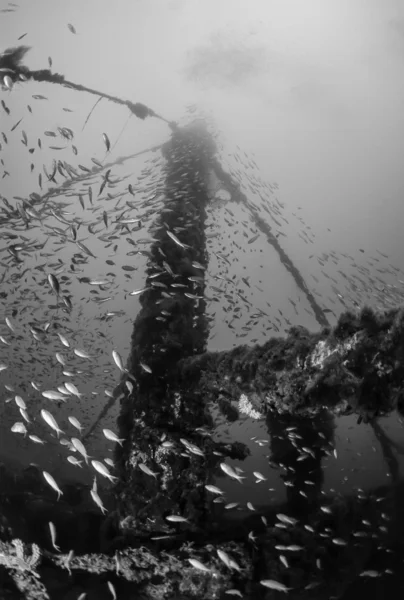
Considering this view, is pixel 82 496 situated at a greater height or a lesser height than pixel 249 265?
lesser

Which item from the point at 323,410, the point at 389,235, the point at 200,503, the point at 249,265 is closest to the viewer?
the point at 323,410

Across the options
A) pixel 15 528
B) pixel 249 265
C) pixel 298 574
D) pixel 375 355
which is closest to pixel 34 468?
pixel 15 528

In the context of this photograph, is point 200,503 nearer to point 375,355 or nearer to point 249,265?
point 375,355

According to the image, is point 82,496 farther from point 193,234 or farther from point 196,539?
point 193,234

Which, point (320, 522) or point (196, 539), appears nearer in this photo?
point (196, 539)

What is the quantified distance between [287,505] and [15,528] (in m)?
6.18

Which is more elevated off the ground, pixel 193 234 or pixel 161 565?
pixel 193 234

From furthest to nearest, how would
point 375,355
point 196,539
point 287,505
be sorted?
point 287,505 → point 196,539 → point 375,355

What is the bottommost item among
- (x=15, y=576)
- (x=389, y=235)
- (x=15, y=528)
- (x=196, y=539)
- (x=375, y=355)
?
(x=15, y=576)

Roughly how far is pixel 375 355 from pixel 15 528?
799 cm

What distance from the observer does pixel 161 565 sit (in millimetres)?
5969

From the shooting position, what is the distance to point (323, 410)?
4.62 metres

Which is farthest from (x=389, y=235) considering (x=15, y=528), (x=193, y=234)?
(x=15, y=528)

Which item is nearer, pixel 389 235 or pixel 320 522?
pixel 320 522
